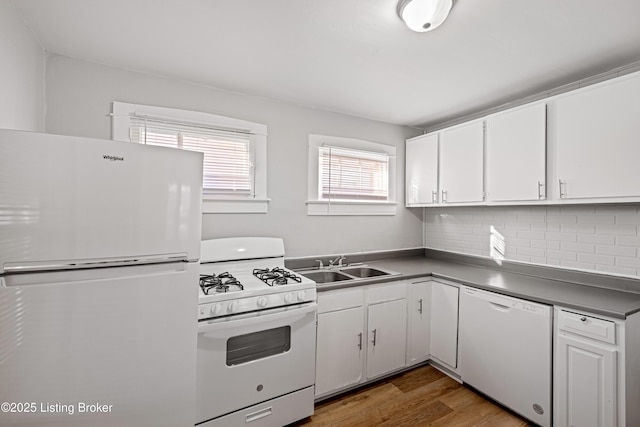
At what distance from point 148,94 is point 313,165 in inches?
56.4

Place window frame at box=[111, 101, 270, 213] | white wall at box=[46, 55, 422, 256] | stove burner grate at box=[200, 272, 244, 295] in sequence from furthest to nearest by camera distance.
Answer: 1. window frame at box=[111, 101, 270, 213]
2. white wall at box=[46, 55, 422, 256]
3. stove burner grate at box=[200, 272, 244, 295]

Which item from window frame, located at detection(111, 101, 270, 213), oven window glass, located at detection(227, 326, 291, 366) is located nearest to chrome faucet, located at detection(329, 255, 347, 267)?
window frame, located at detection(111, 101, 270, 213)

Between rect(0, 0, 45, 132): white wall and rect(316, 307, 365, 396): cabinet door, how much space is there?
2.13 m

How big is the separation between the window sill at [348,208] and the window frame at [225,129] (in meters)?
0.49

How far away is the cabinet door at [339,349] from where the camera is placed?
6.92 ft

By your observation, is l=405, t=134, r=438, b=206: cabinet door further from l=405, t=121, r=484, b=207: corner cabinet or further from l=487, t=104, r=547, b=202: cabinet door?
l=487, t=104, r=547, b=202: cabinet door

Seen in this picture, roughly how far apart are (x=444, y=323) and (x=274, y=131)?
90.1 inches

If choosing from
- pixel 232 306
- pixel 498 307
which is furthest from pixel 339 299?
pixel 498 307

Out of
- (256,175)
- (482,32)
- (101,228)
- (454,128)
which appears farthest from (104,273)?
(454,128)

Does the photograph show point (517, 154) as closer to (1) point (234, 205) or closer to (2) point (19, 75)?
(1) point (234, 205)

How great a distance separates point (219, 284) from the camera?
186cm

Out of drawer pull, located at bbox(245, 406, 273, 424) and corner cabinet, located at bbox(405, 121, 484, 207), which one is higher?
corner cabinet, located at bbox(405, 121, 484, 207)

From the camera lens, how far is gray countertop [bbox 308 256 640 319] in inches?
66.3

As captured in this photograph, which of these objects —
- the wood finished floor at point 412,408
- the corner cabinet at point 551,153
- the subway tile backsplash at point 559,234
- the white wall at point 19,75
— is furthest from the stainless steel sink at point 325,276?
the white wall at point 19,75
